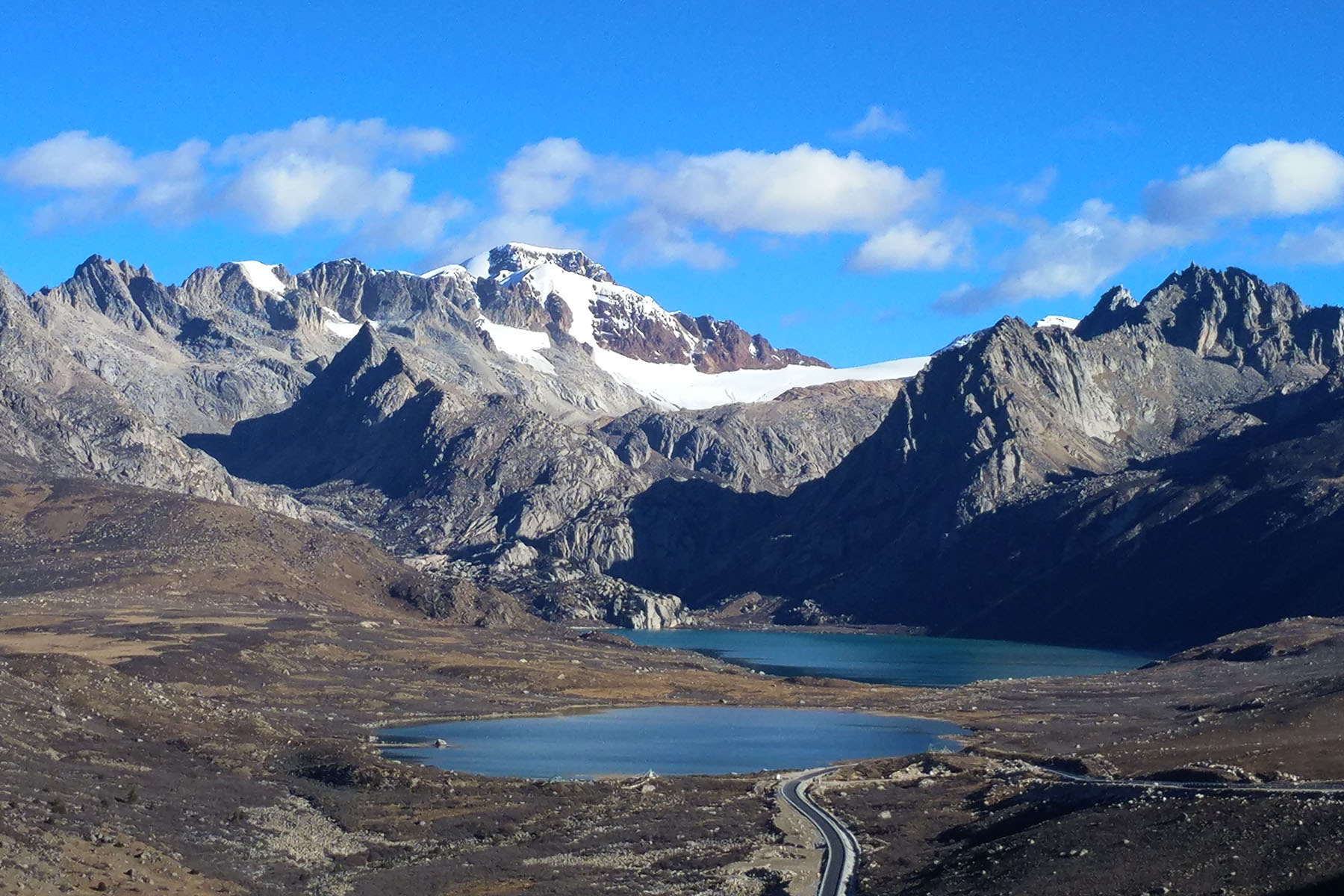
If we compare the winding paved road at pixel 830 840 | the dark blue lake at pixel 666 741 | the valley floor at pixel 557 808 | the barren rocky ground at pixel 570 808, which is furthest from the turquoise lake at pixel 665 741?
the winding paved road at pixel 830 840

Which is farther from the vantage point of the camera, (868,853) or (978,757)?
(978,757)

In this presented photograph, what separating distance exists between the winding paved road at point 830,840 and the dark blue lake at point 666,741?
466 inches

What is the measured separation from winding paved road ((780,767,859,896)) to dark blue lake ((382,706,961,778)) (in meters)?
11.8

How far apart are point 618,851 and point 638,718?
75664 mm

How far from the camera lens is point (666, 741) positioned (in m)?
126

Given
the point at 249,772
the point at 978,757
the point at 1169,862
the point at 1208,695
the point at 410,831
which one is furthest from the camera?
the point at 1208,695

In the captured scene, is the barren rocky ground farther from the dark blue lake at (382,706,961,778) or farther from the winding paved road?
the dark blue lake at (382,706,961,778)

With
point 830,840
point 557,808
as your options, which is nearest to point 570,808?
point 557,808

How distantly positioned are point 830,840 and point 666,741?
5227cm

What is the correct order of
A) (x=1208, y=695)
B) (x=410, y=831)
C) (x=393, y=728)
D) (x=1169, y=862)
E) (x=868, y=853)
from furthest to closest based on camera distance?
(x=1208, y=695) < (x=393, y=728) < (x=410, y=831) < (x=868, y=853) < (x=1169, y=862)

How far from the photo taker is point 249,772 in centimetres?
9200

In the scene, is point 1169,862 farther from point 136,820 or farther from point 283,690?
point 283,690

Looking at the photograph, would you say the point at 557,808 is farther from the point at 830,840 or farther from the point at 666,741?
the point at 666,741

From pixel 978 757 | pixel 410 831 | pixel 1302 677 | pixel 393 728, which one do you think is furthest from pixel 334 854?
pixel 1302 677
